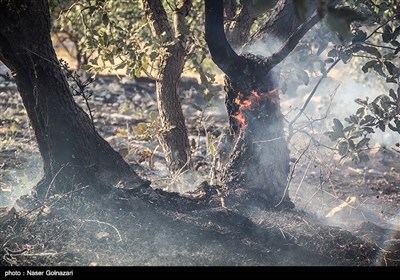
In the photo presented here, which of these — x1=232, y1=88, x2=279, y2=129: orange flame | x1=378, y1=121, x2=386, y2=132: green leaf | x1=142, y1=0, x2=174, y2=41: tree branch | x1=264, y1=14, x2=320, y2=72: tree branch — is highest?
x1=142, y1=0, x2=174, y2=41: tree branch

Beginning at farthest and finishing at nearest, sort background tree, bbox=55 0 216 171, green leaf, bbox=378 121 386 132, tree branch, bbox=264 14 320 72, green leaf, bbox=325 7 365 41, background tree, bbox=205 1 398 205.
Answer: background tree, bbox=55 0 216 171, green leaf, bbox=378 121 386 132, background tree, bbox=205 1 398 205, tree branch, bbox=264 14 320 72, green leaf, bbox=325 7 365 41

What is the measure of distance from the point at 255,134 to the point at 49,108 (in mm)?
1341

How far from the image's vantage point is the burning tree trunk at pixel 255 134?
118 inches

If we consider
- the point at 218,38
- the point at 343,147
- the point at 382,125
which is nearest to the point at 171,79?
the point at 218,38

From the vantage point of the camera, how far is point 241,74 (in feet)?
9.83

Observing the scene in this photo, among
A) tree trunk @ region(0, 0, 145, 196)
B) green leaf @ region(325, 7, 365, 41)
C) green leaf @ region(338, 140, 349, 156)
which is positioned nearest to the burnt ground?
tree trunk @ region(0, 0, 145, 196)

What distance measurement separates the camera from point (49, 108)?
2814 millimetres

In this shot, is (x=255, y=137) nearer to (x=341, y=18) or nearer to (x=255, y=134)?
(x=255, y=134)

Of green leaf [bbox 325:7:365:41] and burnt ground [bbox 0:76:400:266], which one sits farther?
burnt ground [bbox 0:76:400:266]

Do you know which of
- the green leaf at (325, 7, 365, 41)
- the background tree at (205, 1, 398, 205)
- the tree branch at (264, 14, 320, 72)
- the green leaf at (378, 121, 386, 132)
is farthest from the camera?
the green leaf at (378, 121, 386, 132)

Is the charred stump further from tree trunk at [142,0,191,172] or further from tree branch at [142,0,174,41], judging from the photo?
tree branch at [142,0,174,41]

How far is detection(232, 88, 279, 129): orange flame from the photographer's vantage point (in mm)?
3043

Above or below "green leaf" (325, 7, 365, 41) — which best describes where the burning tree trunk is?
below
